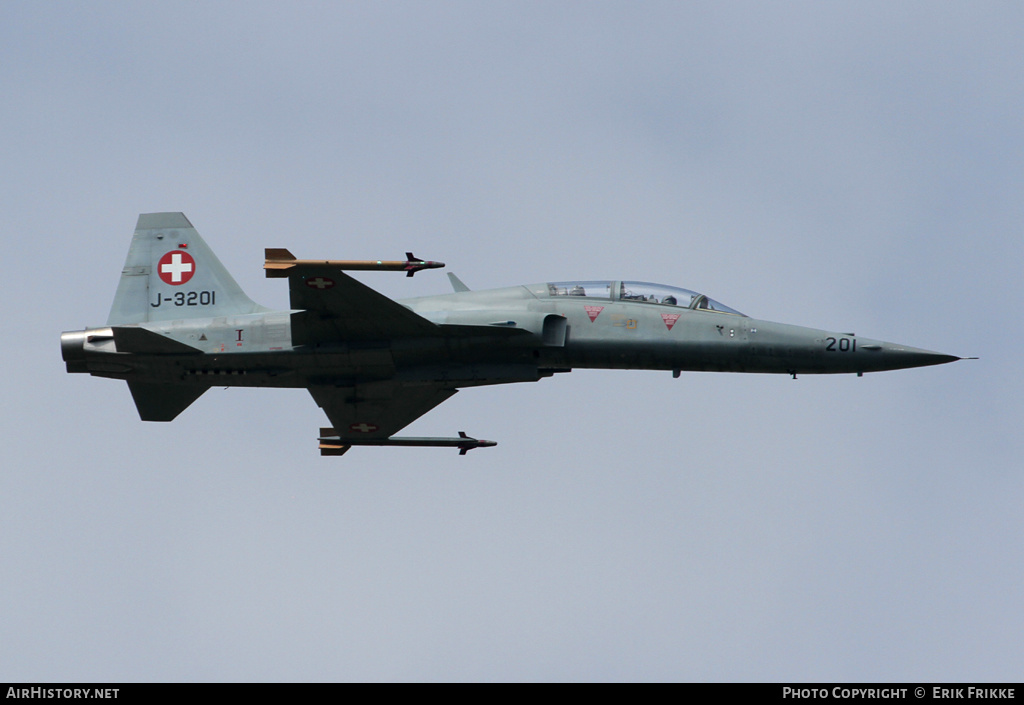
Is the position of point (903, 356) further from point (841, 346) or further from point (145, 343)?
point (145, 343)

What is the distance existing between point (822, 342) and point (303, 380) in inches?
431

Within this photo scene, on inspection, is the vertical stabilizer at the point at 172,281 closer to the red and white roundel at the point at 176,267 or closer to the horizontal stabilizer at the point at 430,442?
the red and white roundel at the point at 176,267

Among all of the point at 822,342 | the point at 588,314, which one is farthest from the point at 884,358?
the point at 588,314

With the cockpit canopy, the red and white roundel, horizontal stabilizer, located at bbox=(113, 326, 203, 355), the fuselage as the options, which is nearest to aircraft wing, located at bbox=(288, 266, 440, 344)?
the fuselage

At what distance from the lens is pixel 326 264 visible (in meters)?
27.7

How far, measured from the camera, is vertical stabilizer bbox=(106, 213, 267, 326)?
3070 cm

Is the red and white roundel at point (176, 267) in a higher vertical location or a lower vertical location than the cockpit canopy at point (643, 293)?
higher

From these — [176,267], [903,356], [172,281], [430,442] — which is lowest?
[430,442]

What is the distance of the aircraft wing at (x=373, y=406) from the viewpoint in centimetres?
3122

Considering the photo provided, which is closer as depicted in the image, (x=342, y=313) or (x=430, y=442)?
(x=342, y=313)

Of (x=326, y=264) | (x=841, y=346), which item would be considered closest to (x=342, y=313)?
(x=326, y=264)

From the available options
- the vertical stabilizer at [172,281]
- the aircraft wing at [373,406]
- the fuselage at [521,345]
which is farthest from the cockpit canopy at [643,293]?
the vertical stabilizer at [172,281]

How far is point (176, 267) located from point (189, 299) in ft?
2.98
